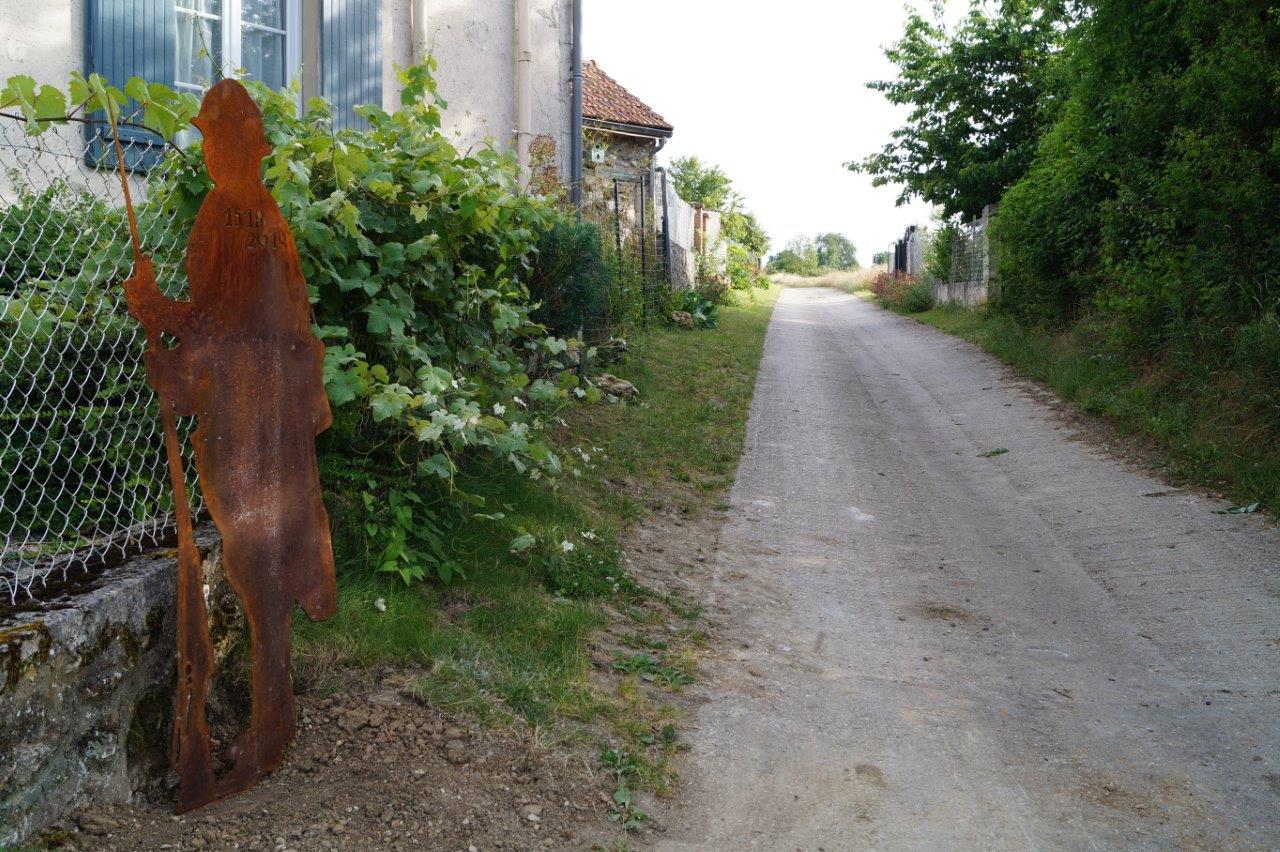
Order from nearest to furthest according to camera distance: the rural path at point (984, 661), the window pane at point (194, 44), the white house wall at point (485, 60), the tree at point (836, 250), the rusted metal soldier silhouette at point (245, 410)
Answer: the rusted metal soldier silhouette at point (245, 410) < the rural path at point (984, 661) < the window pane at point (194, 44) < the white house wall at point (485, 60) < the tree at point (836, 250)

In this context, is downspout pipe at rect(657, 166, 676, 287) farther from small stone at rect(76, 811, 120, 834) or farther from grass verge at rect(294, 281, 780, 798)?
small stone at rect(76, 811, 120, 834)

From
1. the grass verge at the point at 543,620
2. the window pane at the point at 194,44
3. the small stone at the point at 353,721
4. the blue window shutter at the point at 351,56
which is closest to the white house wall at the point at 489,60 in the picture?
the blue window shutter at the point at 351,56

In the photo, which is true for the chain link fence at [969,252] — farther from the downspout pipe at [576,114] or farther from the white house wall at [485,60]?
the white house wall at [485,60]

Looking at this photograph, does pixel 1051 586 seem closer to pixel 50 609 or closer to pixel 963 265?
pixel 50 609

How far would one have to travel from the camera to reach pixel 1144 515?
6.82m

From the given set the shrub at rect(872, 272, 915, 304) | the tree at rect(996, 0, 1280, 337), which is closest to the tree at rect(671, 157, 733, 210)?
the shrub at rect(872, 272, 915, 304)

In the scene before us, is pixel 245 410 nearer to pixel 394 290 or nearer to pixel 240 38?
pixel 394 290

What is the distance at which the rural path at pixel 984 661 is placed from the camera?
131 inches

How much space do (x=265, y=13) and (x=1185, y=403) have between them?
834 centimetres

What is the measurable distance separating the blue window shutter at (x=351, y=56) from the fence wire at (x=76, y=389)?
16.2ft

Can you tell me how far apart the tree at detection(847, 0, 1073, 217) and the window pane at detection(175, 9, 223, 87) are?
14.9 metres

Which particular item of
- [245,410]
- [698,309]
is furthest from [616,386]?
[698,309]

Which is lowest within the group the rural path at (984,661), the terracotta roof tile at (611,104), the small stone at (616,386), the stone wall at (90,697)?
the rural path at (984,661)

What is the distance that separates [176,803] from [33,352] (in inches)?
60.2
